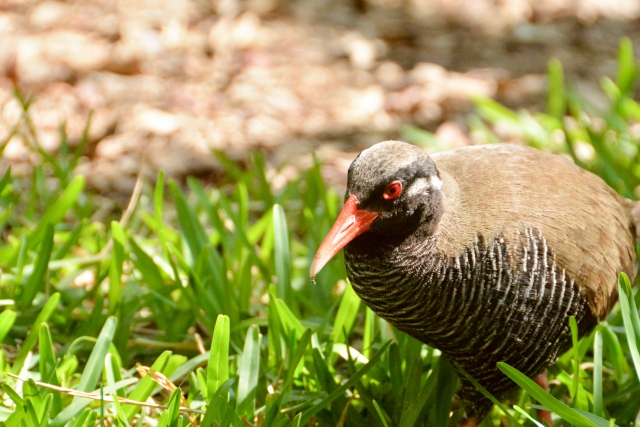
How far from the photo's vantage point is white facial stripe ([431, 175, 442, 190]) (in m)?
2.76

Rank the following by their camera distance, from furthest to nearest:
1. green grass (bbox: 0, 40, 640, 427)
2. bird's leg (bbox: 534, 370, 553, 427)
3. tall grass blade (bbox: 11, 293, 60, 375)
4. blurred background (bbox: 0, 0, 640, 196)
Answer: blurred background (bbox: 0, 0, 640, 196) < bird's leg (bbox: 534, 370, 553, 427) < tall grass blade (bbox: 11, 293, 60, 375) < green grass (bbox: 0, 40, 640, 427)

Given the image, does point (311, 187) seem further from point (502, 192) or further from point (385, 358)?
point (502, 192)

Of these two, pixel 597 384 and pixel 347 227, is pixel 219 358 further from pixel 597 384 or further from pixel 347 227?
pixel 597 384

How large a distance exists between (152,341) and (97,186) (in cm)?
179

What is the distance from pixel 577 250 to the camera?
2875mm

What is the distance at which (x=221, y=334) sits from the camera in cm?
283

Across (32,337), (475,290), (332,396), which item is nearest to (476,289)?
(475,290)

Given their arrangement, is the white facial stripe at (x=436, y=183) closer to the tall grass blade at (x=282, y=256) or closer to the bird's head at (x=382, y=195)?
the bird's head at (x=382, y=195)

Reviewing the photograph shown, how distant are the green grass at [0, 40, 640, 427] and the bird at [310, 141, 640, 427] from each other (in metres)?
0.18

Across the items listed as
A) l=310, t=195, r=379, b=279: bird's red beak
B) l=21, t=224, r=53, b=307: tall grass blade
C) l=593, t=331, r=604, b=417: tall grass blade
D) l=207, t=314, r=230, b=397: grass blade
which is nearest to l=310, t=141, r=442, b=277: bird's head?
l=310, t=195, r=379, b=279: bird's red beak

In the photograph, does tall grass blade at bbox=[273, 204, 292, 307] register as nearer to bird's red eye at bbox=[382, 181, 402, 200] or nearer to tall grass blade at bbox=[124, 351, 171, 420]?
tall grass blade at bbox=[124, 351, 171, 420]

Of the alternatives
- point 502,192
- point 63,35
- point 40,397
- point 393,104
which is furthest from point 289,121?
point 40,397

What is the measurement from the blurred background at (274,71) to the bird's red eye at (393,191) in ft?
7.66

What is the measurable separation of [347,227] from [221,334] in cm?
62
